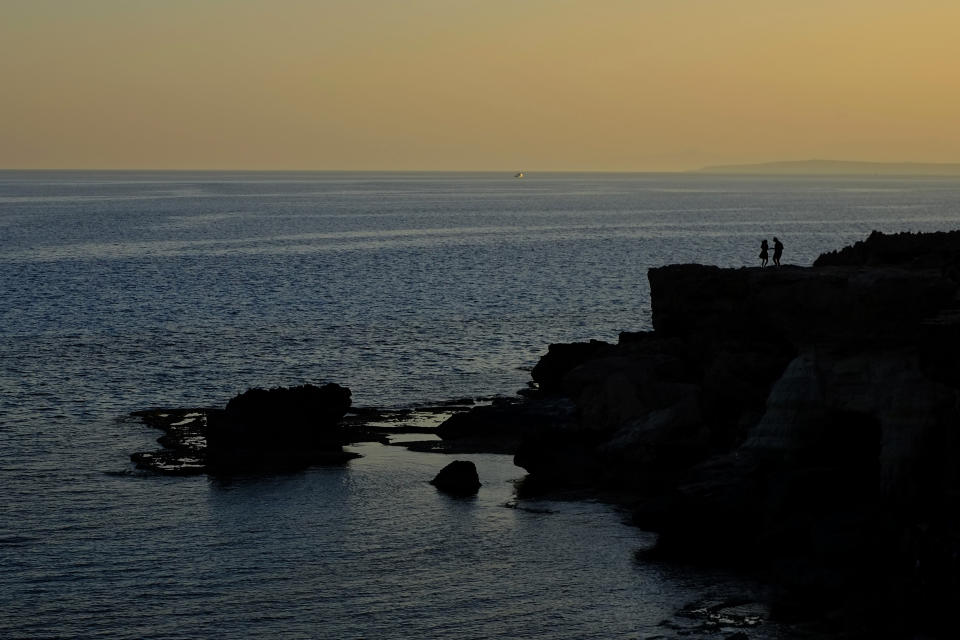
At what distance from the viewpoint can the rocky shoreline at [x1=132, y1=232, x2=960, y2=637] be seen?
108 feet

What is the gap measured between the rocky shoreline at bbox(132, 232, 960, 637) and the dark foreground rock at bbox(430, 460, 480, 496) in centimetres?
202

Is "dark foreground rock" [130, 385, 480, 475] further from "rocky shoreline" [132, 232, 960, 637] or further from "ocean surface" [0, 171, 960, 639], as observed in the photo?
"ocean surface" [0, 171, 960, 639]

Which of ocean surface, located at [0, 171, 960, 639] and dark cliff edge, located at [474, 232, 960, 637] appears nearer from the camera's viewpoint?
dark cliff edge, located at [474, 232, 960, 637]

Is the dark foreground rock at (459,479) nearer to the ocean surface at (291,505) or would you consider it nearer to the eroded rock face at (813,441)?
the ocean surface at (291,505)

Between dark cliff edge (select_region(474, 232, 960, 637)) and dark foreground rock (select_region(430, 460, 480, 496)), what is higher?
dark cliff edge (select_region(474, 232, 960, 637))

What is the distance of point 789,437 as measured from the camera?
40062mm

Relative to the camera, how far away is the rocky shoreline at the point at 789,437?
1291 inches

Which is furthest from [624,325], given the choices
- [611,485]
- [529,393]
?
Answer: [611,485]

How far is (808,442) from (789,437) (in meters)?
0.57

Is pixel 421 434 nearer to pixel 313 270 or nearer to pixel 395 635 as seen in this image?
pixel 395 635

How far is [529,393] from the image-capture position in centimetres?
5941

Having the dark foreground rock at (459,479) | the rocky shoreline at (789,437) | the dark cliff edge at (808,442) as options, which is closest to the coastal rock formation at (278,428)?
the rocky shoreline at (789,437)

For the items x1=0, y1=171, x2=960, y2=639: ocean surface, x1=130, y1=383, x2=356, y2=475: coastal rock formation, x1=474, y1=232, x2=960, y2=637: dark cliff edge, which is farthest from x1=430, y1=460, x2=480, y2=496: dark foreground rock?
x1=130, y1=383, x2=356, y2=475: coastal rock formation

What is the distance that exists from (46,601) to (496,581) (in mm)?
11113
